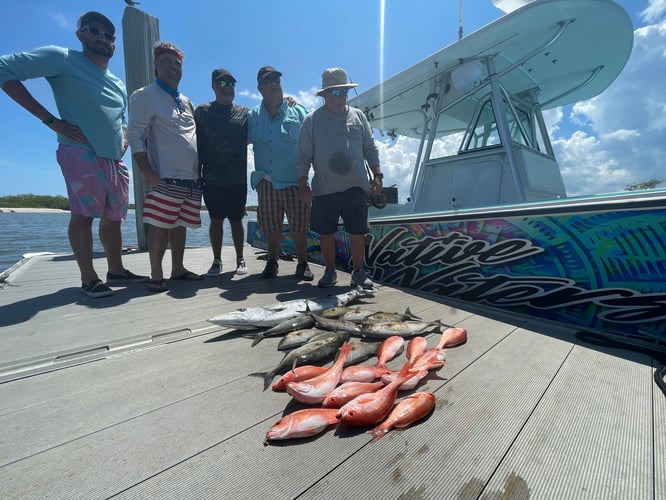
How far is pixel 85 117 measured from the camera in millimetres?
2670

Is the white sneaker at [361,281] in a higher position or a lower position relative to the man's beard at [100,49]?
lower

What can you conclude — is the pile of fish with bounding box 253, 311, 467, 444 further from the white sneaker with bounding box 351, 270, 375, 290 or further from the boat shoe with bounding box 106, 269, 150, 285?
the boat shoe with bounding box 106, 269, 150, 285

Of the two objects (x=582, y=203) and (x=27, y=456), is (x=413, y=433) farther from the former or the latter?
(x=582, y=203)

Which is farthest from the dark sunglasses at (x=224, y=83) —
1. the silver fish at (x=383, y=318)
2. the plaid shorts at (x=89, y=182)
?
the silver fish at (x=383, y=318)

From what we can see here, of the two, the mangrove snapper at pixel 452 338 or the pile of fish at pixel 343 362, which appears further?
the mangrove snapper at pixel 452 338

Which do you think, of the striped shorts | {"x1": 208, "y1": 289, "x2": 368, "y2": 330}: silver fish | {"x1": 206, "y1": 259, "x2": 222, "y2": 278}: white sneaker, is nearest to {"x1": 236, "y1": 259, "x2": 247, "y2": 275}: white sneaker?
{"x1": 206, "y1": 259, "x2": 222, "y2": 278}: white sneaker

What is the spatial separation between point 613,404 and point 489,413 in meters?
0.60

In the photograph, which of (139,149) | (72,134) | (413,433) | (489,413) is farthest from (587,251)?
(72,134)

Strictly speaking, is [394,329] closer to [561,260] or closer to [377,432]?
[377,432]

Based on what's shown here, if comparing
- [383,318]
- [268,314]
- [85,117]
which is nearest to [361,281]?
[383,318]

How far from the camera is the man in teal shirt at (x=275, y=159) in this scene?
12.0 feet

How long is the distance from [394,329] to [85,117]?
317 cm

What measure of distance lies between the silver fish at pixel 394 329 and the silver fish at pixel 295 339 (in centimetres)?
34

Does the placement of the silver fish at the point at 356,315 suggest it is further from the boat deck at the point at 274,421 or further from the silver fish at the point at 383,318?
the boat deck at the point at 274,421
